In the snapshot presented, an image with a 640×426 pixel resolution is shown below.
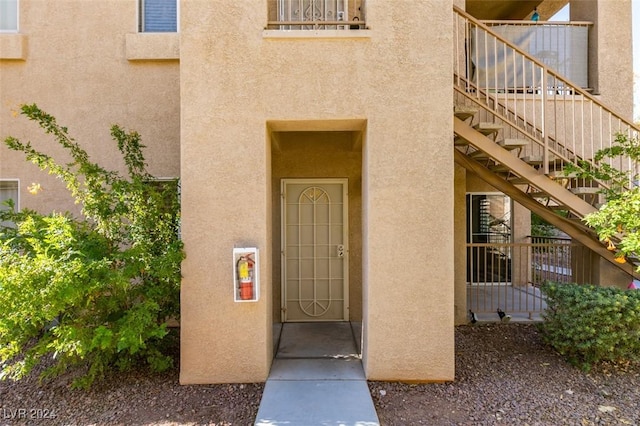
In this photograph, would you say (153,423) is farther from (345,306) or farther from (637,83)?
(637,83)

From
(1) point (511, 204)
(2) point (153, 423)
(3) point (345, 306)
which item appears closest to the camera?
(2) point (153, 423)

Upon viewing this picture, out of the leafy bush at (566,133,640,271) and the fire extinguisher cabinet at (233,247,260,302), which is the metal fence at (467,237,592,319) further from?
the fire extinguisher cabinet at (233,247,260,302)

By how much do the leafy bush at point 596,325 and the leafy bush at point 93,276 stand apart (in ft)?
16.6

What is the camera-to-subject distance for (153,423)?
140 inches

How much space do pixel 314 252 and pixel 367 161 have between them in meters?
2.55

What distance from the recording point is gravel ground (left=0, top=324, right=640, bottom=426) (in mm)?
3629

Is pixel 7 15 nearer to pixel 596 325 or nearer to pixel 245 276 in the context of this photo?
pixel 245 276

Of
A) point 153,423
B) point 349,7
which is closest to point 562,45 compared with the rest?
point 349,7

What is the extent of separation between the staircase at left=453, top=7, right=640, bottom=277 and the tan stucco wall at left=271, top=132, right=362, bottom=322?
1.79m

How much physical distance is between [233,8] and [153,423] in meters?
4.72

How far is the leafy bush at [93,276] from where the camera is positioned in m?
3.44

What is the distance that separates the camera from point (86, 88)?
5508 mm

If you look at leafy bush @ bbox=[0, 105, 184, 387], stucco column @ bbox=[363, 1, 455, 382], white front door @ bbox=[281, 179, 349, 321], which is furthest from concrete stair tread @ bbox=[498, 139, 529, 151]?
leafy bush @ bbox=[0, 105, 184, 387]

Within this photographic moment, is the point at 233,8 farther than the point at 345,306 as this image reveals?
No
